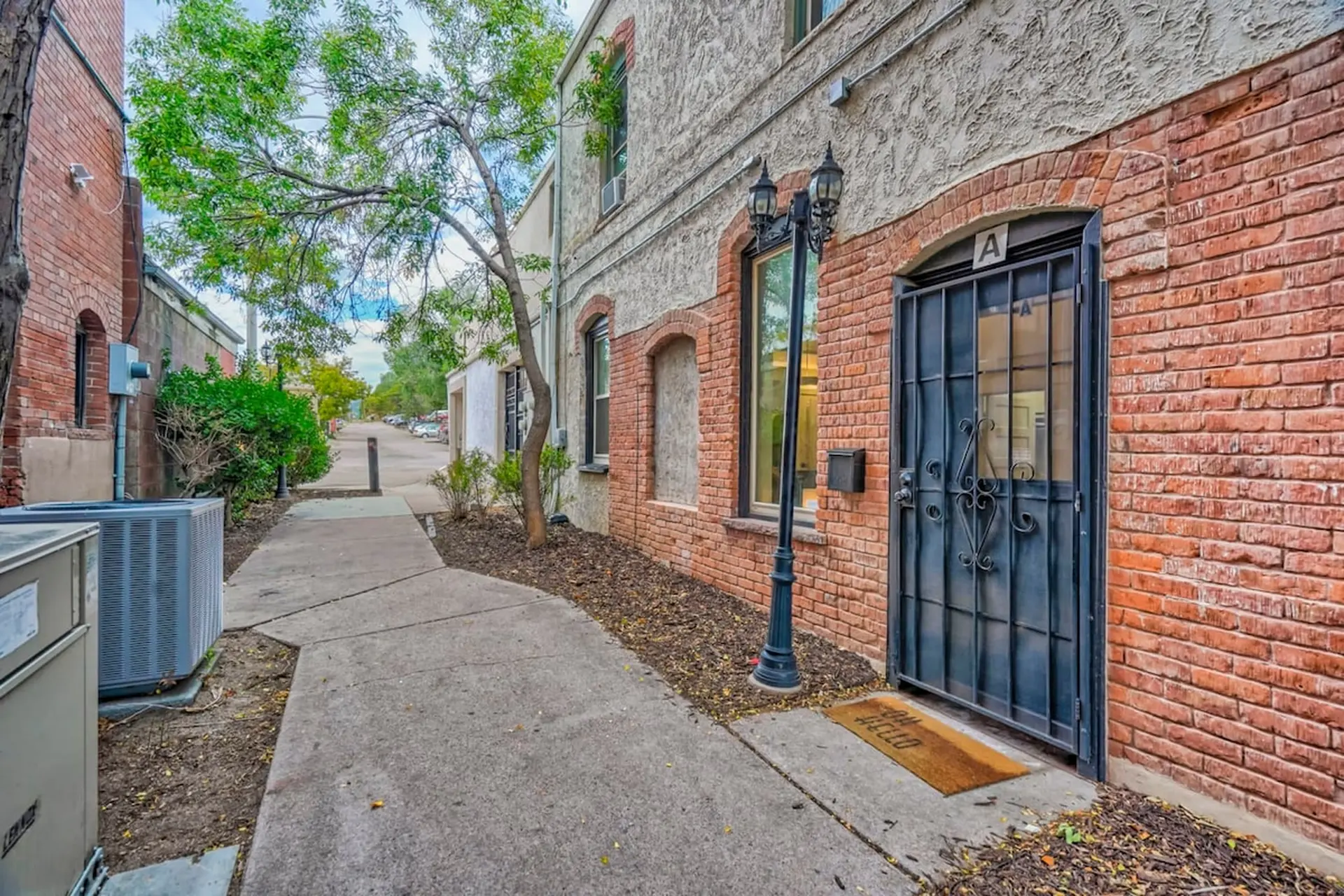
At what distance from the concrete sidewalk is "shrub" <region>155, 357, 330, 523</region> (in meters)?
4.70

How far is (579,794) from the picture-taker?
250 cm

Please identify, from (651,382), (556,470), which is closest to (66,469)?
(556,470)

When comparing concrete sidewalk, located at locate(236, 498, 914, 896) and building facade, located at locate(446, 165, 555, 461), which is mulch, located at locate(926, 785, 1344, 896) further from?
building facade, located at locate(446, 165, 555, 461)

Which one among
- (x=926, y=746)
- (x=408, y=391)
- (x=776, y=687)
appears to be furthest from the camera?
(x=408, y=391)

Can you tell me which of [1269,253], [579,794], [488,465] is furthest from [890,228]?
[488,465]

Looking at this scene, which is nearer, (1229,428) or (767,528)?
(1229,428)

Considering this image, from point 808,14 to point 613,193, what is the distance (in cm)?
352

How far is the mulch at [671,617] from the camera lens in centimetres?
353

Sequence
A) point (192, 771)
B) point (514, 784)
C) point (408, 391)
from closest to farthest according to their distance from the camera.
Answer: point (514, 784) → point (192, 771) → point (408, 391)

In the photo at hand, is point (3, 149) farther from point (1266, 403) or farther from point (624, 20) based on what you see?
point (624, 20)

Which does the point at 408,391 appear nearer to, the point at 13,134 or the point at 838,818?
the point at 13,134

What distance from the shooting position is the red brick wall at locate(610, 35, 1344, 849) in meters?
2.08

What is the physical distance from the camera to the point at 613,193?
7.75 metres

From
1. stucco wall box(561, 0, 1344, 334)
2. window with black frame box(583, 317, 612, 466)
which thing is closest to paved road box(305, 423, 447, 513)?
window with black frame box(583, 317, 612, 466)
